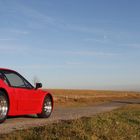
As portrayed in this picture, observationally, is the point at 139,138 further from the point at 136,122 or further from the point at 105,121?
the point at 136,122

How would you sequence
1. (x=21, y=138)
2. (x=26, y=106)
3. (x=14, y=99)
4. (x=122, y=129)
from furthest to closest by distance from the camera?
1. (x=26, y=106)
2. (x=14, y=99)
3. (x=122, y=129)
4. (x=21, y=138)

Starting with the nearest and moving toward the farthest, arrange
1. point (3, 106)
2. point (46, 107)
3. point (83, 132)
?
1. point (83, 132)
2. point (3, 106)
3. point (46, 107)

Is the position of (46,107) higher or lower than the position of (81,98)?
lower

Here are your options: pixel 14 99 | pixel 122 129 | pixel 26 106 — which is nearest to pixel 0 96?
pixel 14 99

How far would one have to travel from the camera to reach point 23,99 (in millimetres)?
12508

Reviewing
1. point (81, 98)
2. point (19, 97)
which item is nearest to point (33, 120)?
point (19, 97)

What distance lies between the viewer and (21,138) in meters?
8.58

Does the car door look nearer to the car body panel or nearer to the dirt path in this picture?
the car body panel

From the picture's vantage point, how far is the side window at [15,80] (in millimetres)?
12290

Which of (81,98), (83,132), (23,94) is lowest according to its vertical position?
(83,132)

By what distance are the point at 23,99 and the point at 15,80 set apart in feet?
1.87

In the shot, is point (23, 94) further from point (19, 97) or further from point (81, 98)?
point (81, 98)

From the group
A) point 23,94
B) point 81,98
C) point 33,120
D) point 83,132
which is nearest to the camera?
point 83,132

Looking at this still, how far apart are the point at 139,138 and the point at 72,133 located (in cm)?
147
